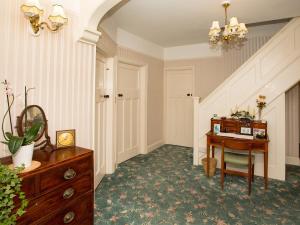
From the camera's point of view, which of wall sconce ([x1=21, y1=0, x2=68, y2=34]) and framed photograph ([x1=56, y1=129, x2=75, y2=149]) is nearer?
wall sconce ([x1=21, y1=0, x2=68, y2=34])

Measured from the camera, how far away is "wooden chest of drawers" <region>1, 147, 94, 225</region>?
1.26m

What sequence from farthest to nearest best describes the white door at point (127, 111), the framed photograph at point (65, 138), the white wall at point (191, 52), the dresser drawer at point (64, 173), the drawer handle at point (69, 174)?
the white wall at point (191, 52)
the white door at point (127, 111)
the framed photograph at point (65, 138)
the drawer handle at point (69, 174)
the dresser drawer at point (64, 173)

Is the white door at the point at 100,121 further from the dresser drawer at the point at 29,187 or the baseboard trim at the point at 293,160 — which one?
the baseboard trim at the point at 293,160

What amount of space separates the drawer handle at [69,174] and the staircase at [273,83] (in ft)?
9.25

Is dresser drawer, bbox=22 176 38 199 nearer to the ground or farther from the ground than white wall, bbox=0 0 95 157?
nearer to the ground

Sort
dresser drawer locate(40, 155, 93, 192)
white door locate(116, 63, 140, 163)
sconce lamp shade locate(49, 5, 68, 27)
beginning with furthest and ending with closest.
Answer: white door locate(116, 63, 140, 163) < sconce lamp shade locate(49, 5, 68, 27) < dresser drawer locate(40, 155, 93, 192)

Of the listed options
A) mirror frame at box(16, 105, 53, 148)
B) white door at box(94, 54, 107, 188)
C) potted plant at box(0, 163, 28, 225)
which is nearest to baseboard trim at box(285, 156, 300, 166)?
white door at box(94, 54, 107, 188)

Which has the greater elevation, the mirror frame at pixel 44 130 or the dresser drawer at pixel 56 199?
the mirror frame at pixel 44 130

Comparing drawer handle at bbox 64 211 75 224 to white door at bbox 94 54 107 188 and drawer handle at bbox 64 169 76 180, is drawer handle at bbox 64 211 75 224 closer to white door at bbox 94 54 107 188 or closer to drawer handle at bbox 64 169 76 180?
drawer handle at bbox 64 169 76 180

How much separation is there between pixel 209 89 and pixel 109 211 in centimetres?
360

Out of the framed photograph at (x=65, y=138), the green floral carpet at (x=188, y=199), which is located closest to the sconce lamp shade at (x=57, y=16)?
the framed photograph at (x=65, y=138)

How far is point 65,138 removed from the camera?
5.92 feet

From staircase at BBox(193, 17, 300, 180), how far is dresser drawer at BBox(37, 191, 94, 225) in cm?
273

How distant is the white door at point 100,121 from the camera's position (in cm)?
293
